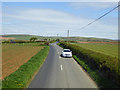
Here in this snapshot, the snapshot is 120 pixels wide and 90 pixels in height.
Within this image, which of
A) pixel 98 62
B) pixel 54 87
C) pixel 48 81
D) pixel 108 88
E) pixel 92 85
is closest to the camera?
pixel 108 88

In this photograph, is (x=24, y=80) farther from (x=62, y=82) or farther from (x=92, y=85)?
(x=92, y=85)

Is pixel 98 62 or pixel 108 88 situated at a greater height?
pixel 98 62

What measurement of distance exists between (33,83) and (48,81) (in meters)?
1.27

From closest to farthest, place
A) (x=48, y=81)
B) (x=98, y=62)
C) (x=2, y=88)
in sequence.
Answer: (x=2, y=88) → (x=48, y=81) → (x=98, y=62)

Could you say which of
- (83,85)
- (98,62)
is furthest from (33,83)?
(98,62)

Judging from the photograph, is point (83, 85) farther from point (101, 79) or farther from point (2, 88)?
point (2, 88)

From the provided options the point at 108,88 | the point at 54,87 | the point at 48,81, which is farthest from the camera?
the point at 48,81

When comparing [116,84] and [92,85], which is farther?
[92,85]

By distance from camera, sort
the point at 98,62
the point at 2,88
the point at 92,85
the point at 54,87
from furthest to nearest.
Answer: the point at 98,62 < the point at 92,85 < the point at 54,87 < the point at 2,88

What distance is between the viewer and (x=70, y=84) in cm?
1105

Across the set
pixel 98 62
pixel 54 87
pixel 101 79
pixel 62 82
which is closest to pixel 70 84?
pixel 62 82

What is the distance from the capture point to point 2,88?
8820 mm

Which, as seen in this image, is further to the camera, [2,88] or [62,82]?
[62,82]

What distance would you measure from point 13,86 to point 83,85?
5218 mm
